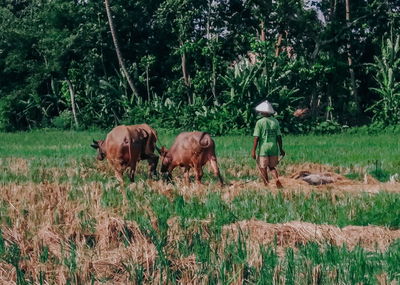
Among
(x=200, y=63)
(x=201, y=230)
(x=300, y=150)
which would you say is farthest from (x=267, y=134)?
(x=200, y=63)

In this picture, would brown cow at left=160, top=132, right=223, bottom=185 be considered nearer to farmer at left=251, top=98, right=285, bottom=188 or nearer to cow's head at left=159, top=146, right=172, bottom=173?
cow's head at left=159, top=146, right=172, bottom=173

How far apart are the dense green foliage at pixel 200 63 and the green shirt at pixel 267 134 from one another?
36.9 feet

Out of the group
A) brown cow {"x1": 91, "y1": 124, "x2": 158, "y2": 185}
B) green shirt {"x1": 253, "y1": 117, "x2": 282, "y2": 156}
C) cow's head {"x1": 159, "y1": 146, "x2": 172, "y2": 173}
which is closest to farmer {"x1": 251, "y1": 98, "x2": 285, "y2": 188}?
green shirt {"x1": 253, "y1": 117, "x2": 282, "y2": 156}

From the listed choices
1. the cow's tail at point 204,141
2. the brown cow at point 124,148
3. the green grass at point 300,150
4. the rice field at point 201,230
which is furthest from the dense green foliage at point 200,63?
the cow's tail at point 204,141

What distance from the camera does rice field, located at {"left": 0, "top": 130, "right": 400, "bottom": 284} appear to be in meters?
4.38

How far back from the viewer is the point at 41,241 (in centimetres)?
518

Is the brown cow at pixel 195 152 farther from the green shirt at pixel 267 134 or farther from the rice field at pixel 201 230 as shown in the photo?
the green shirt at pixel 267 134

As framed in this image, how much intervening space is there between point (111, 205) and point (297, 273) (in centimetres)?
375

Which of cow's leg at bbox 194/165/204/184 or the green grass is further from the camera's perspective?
the green grass

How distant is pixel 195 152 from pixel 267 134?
1.03m

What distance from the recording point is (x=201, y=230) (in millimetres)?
5723

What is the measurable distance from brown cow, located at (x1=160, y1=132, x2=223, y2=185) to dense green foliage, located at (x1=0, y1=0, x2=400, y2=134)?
35.6 ft

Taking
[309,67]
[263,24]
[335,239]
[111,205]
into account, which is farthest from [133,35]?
[335,239]

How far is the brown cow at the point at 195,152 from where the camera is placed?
9867mm
